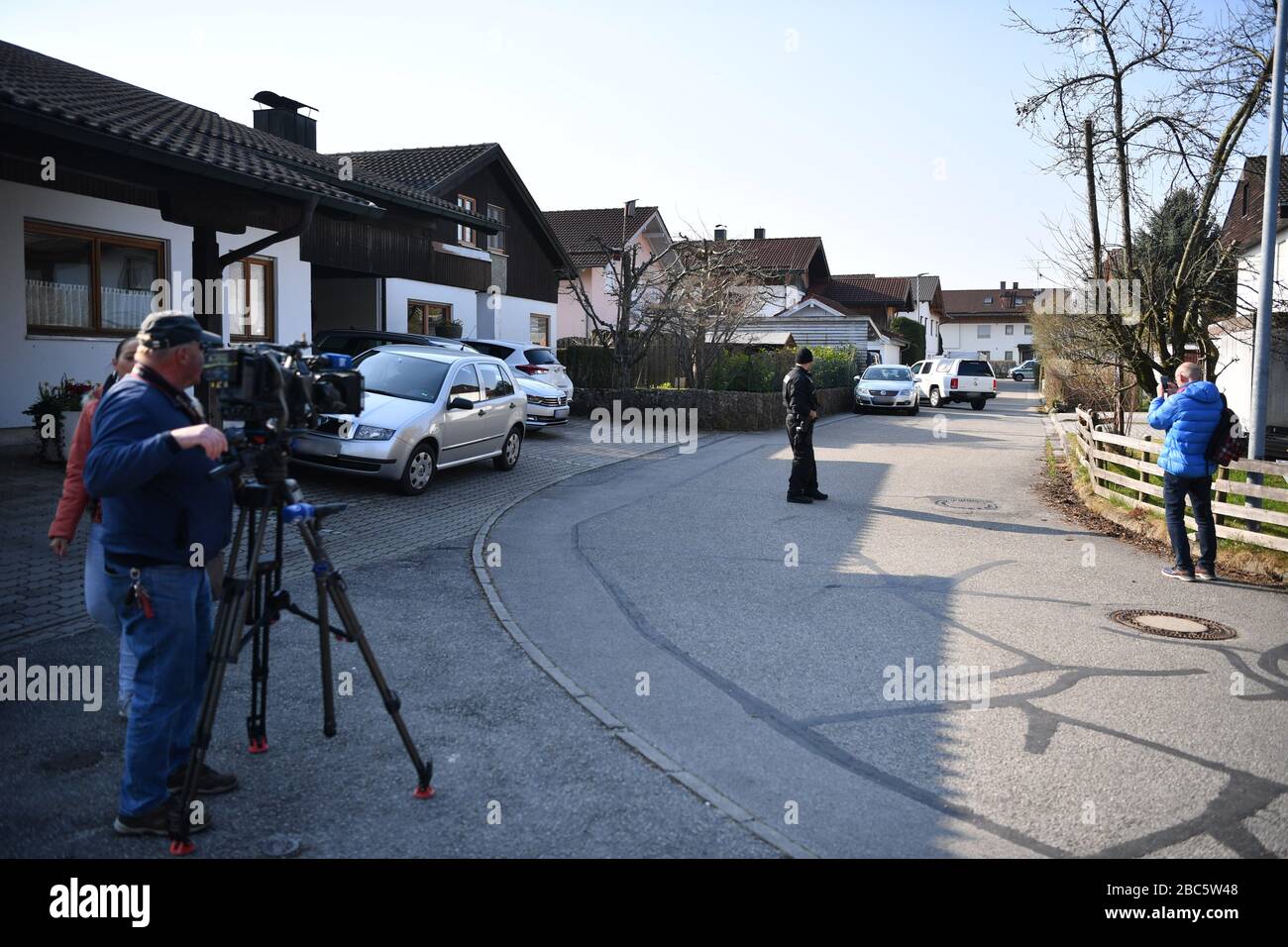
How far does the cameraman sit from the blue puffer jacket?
840cm

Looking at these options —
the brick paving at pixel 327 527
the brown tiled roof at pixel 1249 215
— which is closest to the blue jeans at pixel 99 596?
the brick paving at pixel 327 527

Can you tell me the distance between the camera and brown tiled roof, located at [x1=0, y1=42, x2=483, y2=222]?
29.5 ft

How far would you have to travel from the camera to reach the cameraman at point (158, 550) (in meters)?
3.74

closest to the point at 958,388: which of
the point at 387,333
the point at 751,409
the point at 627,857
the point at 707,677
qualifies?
the point at 751,409

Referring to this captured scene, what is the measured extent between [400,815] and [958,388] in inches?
1425

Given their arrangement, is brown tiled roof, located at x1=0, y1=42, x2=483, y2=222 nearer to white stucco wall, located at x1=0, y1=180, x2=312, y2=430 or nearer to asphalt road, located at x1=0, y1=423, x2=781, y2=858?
white stucco wall, located at x1=0, y1=180, x2=312, y2=430

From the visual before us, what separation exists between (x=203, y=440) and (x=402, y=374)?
32.4 feet

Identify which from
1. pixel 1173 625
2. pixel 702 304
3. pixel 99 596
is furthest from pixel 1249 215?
pixel 99 596

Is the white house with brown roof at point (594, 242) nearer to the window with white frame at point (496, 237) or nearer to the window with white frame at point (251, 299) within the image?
the window with white frame at point (496, 237)

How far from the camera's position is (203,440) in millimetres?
3482

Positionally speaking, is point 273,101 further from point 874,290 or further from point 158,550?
point 874,290

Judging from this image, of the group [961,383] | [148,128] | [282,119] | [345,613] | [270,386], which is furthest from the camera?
[961,383]

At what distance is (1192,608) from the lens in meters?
8.23
